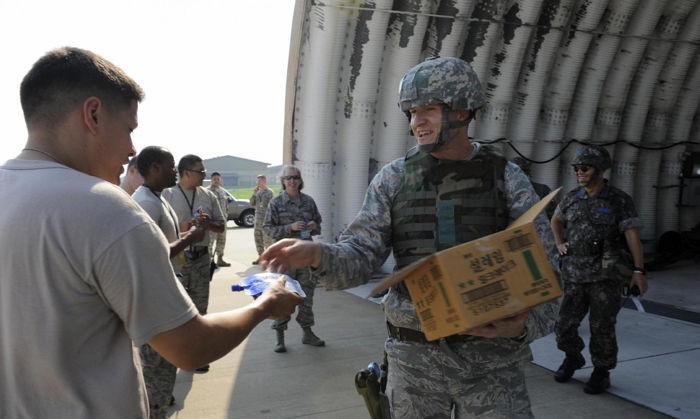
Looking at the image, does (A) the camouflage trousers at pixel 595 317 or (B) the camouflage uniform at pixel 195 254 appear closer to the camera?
(A) the camouflage trousers at pixel 595 317

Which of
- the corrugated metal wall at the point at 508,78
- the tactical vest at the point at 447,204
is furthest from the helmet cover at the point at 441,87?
the corrugated metal wall at the point at 508,78

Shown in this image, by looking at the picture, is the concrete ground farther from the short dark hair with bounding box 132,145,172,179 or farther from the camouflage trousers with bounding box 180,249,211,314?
the short dark hair with bounding box 132,145,172,179

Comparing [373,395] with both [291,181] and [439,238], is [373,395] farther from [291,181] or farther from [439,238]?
[291,181]

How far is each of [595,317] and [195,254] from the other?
338 cm

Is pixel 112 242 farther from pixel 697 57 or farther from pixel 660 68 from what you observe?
pixel 697 57

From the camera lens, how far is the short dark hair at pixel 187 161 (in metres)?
5.00

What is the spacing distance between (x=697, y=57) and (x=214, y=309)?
9155 millimetres

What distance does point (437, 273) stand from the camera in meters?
1.86

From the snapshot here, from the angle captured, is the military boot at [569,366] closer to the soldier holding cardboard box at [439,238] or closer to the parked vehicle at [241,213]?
the soldier holding cardboard box at [439,238]

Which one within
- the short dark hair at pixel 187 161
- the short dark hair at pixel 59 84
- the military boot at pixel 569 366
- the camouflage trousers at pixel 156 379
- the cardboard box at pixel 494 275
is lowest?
the military boot at pixel 569 366

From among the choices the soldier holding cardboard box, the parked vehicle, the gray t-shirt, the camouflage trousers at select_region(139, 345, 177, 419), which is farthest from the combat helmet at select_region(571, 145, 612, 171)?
the parked vehicle

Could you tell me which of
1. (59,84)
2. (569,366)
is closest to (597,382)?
(569,366)

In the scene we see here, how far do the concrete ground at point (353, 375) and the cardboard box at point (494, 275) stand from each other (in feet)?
7.60

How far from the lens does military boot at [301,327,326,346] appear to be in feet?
18.3
